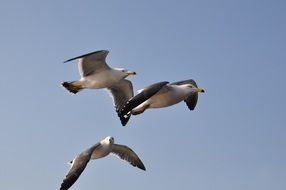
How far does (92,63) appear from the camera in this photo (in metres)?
18.6

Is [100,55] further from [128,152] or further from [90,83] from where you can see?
[128,152]

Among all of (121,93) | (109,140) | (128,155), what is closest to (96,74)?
(121,93)

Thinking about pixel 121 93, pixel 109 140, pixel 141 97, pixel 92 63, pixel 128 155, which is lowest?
pixel 128 155

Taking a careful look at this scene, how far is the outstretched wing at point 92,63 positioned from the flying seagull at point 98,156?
2243mm

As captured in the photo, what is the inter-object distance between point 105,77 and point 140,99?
2.66 m

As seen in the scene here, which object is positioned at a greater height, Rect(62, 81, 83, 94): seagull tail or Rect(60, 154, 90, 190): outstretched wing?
Rect(62, 81, 83, 94): seagull tail

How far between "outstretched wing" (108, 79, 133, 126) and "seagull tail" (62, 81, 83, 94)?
1294 mm

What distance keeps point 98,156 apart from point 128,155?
7.97 ft

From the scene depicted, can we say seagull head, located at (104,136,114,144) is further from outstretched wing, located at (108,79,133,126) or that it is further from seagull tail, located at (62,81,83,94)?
seagull tail, located at (62,81,83,94)

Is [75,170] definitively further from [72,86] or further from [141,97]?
[72,86]

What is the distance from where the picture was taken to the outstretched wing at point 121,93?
64.2ft

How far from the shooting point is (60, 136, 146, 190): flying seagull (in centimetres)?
1666

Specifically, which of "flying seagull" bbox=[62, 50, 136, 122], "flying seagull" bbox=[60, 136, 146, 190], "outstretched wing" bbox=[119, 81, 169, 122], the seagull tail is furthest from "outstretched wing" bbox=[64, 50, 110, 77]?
"outstretched wing" bbox=[119, 81, 169, 122]

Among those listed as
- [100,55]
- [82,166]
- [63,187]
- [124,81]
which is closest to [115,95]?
[124,81]
